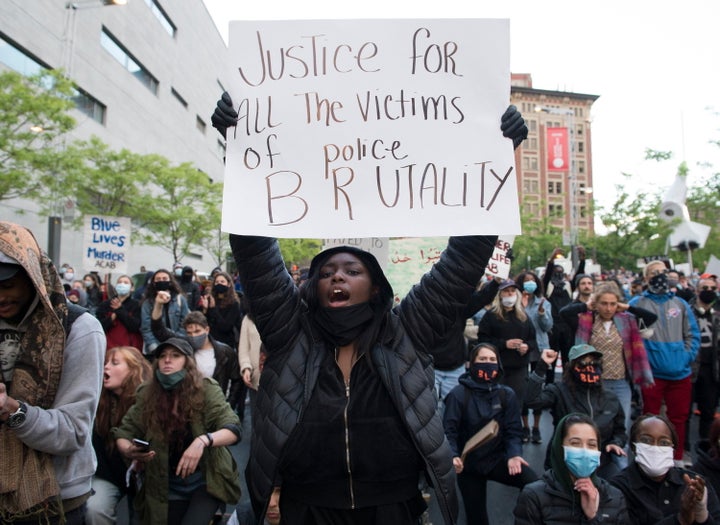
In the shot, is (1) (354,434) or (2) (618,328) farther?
(2) (618,328)

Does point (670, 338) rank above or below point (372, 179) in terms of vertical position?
below

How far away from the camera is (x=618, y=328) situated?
5.41 m

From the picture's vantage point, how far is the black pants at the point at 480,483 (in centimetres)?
411

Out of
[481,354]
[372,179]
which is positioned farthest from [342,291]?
[481,354]

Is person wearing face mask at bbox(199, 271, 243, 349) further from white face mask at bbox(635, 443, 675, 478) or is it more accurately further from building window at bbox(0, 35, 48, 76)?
building window at bbox(0, 35, 48, 76)

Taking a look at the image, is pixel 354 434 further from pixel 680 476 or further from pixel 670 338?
pixel 670 338

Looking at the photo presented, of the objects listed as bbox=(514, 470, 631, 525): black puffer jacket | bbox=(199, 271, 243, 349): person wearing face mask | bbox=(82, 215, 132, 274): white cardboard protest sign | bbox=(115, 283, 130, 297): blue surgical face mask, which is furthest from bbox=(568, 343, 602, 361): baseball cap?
bbox=(82, 215, 132, 274): white cardboard protest sign

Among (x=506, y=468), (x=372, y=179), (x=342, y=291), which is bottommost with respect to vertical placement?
(x=506, y=468)

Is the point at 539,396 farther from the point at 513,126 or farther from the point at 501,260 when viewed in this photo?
the point at 513,126

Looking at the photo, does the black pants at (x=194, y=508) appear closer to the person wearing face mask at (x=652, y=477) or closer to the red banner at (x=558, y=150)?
the person wearing face mask at (x=652, y=477)

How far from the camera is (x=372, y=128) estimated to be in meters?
2.24

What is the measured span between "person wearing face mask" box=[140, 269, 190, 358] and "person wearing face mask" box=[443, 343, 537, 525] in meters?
3.38

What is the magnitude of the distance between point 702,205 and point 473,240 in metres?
23.9

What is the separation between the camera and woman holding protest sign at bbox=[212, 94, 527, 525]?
6.32ft
